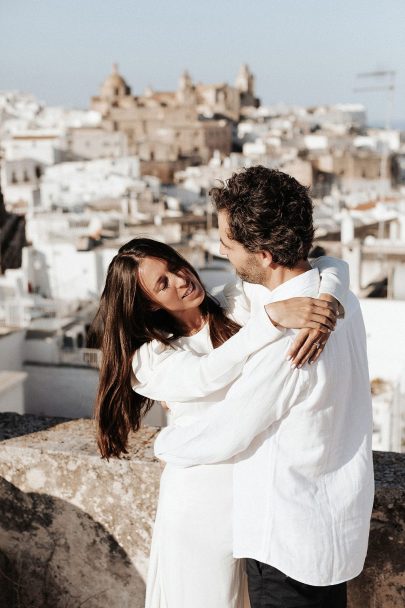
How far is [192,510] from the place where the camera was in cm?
173

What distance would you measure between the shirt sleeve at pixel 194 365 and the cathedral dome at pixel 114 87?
71705mm

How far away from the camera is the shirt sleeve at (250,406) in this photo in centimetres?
151

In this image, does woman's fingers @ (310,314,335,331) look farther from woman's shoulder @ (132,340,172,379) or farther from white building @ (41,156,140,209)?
white building @ (41,156,140,209)

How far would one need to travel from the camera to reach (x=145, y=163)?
4728cm

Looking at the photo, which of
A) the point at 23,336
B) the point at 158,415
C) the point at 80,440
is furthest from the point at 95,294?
the point at 80,440

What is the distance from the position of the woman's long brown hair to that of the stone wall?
0.34 metres

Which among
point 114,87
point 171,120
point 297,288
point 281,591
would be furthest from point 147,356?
point 114,87

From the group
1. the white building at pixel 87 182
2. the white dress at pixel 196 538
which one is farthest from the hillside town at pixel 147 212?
the white dress at pixel 196 538

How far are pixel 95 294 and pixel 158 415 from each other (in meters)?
7.37

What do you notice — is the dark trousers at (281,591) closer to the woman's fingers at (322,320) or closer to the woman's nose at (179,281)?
the woman's fingers at (322,320)

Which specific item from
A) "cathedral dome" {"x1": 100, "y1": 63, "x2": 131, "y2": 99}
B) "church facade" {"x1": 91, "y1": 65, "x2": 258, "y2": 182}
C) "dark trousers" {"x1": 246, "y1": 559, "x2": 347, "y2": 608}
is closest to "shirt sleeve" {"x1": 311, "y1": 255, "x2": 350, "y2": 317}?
"dark trousers" {"x1": 246, "y1": 559, "x2": 347, "y2": 608}

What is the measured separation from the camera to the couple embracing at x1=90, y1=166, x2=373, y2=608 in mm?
1542

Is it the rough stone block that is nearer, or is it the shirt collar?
the shirt collar

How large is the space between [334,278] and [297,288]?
12 cm
